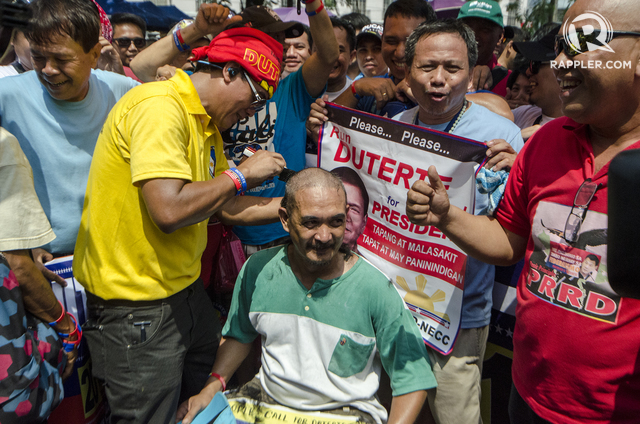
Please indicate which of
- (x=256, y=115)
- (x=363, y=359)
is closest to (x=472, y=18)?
(x=256, y=115)

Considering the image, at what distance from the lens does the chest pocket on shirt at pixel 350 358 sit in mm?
2248

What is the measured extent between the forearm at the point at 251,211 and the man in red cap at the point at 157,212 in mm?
266

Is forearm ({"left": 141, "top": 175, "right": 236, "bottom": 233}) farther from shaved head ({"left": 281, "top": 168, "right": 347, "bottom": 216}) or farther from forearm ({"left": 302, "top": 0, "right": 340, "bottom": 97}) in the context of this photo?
forearm ({"left": 302, "top": 0, "right": 340, "bottom": 97})

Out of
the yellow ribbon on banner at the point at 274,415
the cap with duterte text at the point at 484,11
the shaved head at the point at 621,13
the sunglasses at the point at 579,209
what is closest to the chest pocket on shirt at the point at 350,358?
the yellow ribbon on banner at the point at 274,415

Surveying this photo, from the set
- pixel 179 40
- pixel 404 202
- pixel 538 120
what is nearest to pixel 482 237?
pixel 404 202

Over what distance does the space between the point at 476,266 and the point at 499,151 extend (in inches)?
24.9

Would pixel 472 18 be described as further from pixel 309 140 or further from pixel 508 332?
pixel 508 332

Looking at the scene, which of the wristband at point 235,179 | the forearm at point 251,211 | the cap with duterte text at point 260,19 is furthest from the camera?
the cap with duterte text at point 260,19

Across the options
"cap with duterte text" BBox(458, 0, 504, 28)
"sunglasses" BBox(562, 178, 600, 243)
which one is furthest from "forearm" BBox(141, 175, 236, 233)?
"cap with duterte text" BBox(458, 0, 504, 28)

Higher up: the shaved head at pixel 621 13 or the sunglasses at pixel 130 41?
the shaved head at pixel 621 13

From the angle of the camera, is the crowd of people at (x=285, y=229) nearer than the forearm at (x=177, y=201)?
Yes

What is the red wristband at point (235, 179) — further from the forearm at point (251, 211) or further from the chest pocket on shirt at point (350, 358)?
the chest pocket on shirt at point (350, 358)

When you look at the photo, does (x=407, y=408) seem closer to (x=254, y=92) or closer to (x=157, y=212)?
(x=157, y=212)

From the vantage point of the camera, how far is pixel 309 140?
3.36 meters
